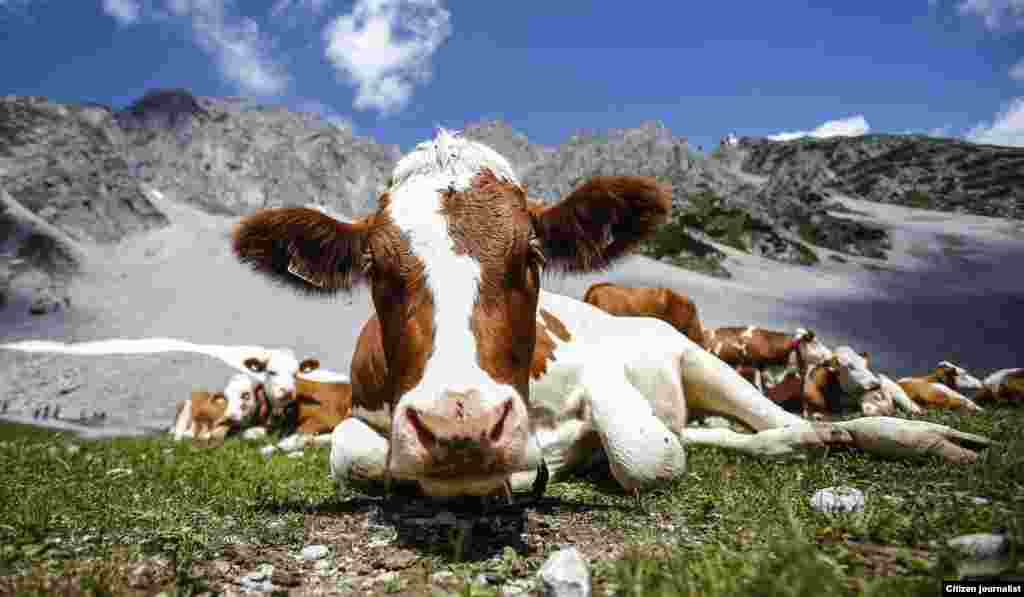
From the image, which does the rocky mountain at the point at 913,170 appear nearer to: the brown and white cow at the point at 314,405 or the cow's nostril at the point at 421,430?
the brown and white cow at the point at 314,405

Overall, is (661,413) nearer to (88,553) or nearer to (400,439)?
(400,439)

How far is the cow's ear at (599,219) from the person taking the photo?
10.6ft

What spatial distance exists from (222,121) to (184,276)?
128101mm

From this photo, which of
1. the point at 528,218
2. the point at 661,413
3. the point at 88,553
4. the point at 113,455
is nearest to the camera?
the point at 88,553

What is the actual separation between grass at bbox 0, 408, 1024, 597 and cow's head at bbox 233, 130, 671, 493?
0.49 metres

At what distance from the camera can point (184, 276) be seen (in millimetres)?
39062

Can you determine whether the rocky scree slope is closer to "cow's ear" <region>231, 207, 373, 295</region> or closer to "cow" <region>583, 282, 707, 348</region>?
"cow" <region>583, 282, 707, 348</region>

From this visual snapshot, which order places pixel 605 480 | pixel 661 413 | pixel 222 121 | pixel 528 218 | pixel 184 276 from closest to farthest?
pixel 528 218 < pixel 605 480 < pixel 661 413 < pixel 184 276 < pixel 222 121

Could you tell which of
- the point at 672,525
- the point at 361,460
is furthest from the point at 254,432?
the point at 672,525

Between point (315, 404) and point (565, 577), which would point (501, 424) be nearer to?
point (565, 577)

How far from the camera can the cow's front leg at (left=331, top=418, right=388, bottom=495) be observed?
11.5ft

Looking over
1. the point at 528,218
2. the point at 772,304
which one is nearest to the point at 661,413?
the point at 528,218

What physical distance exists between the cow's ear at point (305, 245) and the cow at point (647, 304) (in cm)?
865

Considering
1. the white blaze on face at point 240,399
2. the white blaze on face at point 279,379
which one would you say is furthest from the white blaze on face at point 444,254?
the white blaze on face at point 240,399
